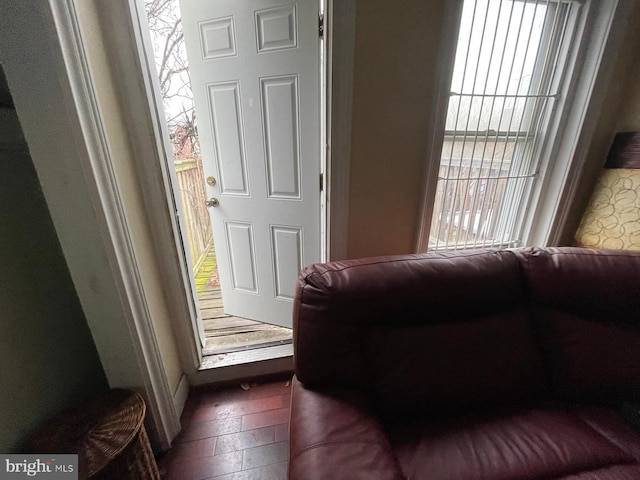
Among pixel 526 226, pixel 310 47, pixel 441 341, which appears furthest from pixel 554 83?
pixel 441 341

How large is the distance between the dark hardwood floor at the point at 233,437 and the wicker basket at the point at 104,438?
0.66 feet

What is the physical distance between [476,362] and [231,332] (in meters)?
1.50

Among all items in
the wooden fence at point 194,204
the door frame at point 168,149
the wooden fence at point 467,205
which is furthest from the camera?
the wooden fence at point 194,204

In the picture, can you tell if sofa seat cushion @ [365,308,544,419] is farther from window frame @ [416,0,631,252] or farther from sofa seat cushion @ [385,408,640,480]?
window frame @ [416,0,631,252]

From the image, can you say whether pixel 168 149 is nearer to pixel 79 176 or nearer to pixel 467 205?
pixel 79 176

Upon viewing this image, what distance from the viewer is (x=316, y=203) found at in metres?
1.42

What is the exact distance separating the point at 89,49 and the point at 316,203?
3.35ft

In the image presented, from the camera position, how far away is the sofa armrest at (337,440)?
577 mm

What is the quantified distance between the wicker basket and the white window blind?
1632 millimetres

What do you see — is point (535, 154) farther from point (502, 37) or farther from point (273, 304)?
point (273, 304)

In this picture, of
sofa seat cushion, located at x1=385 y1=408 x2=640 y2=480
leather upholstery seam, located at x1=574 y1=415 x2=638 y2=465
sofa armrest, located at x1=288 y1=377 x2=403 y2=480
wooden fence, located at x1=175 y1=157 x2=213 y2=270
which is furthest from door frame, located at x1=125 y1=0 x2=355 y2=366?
wooden fence, located at x1=175 y1=157 x2=213 y2=270

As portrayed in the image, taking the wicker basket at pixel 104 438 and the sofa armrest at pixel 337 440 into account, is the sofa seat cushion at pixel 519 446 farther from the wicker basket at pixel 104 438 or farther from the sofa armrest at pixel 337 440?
the wicker basket at pixel 104 438

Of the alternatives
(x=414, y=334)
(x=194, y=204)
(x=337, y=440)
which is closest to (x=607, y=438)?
(x=414, y=334)

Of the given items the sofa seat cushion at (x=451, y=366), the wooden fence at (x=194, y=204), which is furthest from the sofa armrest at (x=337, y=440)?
the wooden fence at (x=194, y=204)
